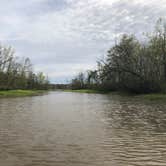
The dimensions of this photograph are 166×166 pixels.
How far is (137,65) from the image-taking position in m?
60.7

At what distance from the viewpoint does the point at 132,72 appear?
60.7m

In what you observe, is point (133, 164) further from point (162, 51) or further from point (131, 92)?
point (131, 92)

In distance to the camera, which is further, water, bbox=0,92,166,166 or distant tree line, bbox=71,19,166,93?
distant tree line, bbox=71,19,166,93

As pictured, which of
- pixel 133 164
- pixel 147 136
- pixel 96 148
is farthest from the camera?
pixel 147 136

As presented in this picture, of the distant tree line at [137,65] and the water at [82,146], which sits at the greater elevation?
the distant tree line at [137,65]

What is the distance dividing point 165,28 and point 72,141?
44.9 m

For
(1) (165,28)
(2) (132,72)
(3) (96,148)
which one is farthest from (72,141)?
(2) (132,72)

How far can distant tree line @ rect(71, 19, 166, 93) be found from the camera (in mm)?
53062

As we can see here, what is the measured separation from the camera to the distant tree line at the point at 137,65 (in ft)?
174

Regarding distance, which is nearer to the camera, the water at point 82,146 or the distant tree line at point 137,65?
the water at point 82,146

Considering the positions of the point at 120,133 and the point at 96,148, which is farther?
the point at 120,133

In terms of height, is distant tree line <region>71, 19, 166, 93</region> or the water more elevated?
distant tree line <region>71, 19, 166, 93</region>

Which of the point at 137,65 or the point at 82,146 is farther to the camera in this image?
the point at 137,65

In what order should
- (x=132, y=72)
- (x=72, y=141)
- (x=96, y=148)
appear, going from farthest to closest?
(x=132, y=72) < (x=72, y=141) < (x=96, y=148)
